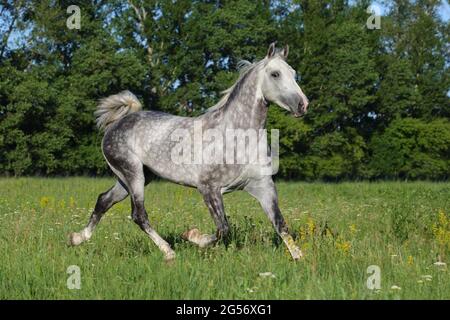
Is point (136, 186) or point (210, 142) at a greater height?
point (210, 142)

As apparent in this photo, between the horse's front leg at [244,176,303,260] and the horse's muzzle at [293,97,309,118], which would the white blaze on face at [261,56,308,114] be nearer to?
the horse's muzzle at [293,97,309,118]

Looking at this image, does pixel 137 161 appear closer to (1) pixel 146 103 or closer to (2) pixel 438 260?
(2) pixel 438 260

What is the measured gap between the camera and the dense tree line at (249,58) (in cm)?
3522

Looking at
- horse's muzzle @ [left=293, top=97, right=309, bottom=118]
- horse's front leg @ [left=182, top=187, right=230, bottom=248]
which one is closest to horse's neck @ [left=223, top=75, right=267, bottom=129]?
horse's muzzle @ [left=293, top=97, right=309, bottom=118]

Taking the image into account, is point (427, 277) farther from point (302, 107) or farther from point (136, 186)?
point (136, 186)

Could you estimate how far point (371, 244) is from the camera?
706cm

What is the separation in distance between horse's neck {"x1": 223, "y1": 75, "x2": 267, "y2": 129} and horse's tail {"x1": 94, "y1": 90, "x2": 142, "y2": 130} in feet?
5.72

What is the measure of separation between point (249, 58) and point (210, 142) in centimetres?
3179

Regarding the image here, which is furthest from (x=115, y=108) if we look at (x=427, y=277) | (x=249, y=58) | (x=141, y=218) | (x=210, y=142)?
(x=249, y=58)

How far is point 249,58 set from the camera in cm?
3794

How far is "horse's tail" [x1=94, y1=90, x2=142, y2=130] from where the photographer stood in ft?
26.5

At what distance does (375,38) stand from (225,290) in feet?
130

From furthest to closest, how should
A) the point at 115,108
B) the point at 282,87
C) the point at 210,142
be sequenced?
1. the point at 115,108
2. the point at 210,142
3. the point at 282,87

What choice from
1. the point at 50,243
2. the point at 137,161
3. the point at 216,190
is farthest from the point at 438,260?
the point at 50,243
